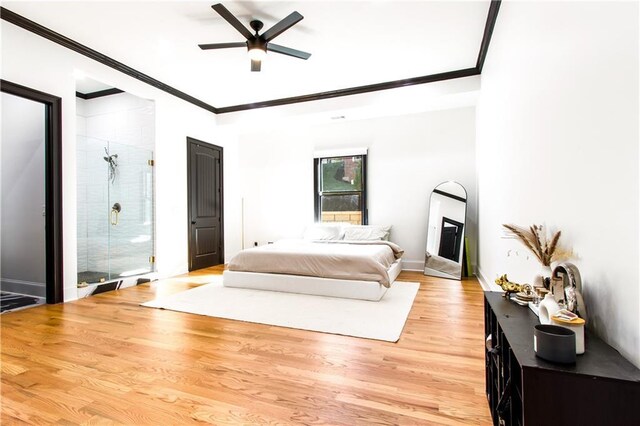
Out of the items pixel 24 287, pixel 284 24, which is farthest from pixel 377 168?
pixel 24 287

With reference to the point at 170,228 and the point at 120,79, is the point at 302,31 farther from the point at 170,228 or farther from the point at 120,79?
the point at 170,228

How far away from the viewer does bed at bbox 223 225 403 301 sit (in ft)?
11.1

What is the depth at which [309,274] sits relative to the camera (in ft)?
11.9

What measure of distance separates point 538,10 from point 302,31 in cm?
221

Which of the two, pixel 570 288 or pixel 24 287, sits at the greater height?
pixel 570 288

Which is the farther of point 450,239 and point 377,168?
point 377,168

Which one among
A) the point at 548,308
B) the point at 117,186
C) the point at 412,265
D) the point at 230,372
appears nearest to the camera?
the point at 548,308

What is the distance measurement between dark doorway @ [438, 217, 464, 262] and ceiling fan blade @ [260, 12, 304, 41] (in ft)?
11.5

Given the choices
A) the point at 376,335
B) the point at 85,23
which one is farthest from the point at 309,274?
the point at 85,23

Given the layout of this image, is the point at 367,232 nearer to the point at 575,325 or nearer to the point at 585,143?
the point at 585,143

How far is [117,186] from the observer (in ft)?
14.9

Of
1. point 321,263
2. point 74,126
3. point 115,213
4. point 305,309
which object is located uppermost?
point 74,126

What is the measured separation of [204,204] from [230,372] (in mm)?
4180

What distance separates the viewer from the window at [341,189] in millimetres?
5645
